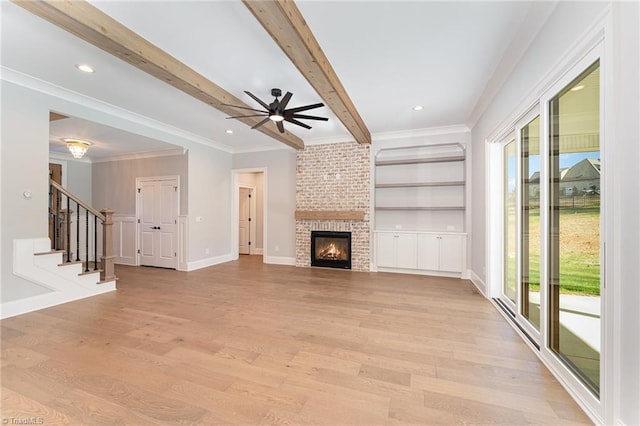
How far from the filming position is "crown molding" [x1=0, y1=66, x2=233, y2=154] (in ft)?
10.6

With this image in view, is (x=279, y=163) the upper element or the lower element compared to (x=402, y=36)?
lower

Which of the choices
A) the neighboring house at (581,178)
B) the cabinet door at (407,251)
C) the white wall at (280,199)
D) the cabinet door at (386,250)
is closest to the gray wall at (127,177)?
the white wall at (280,199)

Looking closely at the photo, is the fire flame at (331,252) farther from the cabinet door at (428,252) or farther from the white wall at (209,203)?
the white wall at (209,203)

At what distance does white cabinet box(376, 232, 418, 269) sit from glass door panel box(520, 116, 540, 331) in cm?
243

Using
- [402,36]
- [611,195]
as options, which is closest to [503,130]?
[402,36]

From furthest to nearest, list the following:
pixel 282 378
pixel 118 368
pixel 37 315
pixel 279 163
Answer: pixel 279 163
pixel 37 315
pixel 118 368
pixel 282 378

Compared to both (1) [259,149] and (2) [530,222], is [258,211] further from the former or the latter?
(2) [530,222]

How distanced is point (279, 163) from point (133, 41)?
4246 millimetres

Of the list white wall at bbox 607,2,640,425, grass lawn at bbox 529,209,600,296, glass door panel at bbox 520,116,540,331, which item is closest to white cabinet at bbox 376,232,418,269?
glass door panel at bbox 520,116,540,331

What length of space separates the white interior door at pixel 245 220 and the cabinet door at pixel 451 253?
5723 millimetres

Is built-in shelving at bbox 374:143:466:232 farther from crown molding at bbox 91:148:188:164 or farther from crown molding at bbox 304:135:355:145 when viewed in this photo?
crown molding at bbox 91:148:188:164

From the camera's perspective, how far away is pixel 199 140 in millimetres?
6012

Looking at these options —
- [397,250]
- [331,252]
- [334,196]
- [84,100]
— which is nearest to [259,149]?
[334,196]

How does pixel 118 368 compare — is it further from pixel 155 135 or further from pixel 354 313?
pixel 155 135
